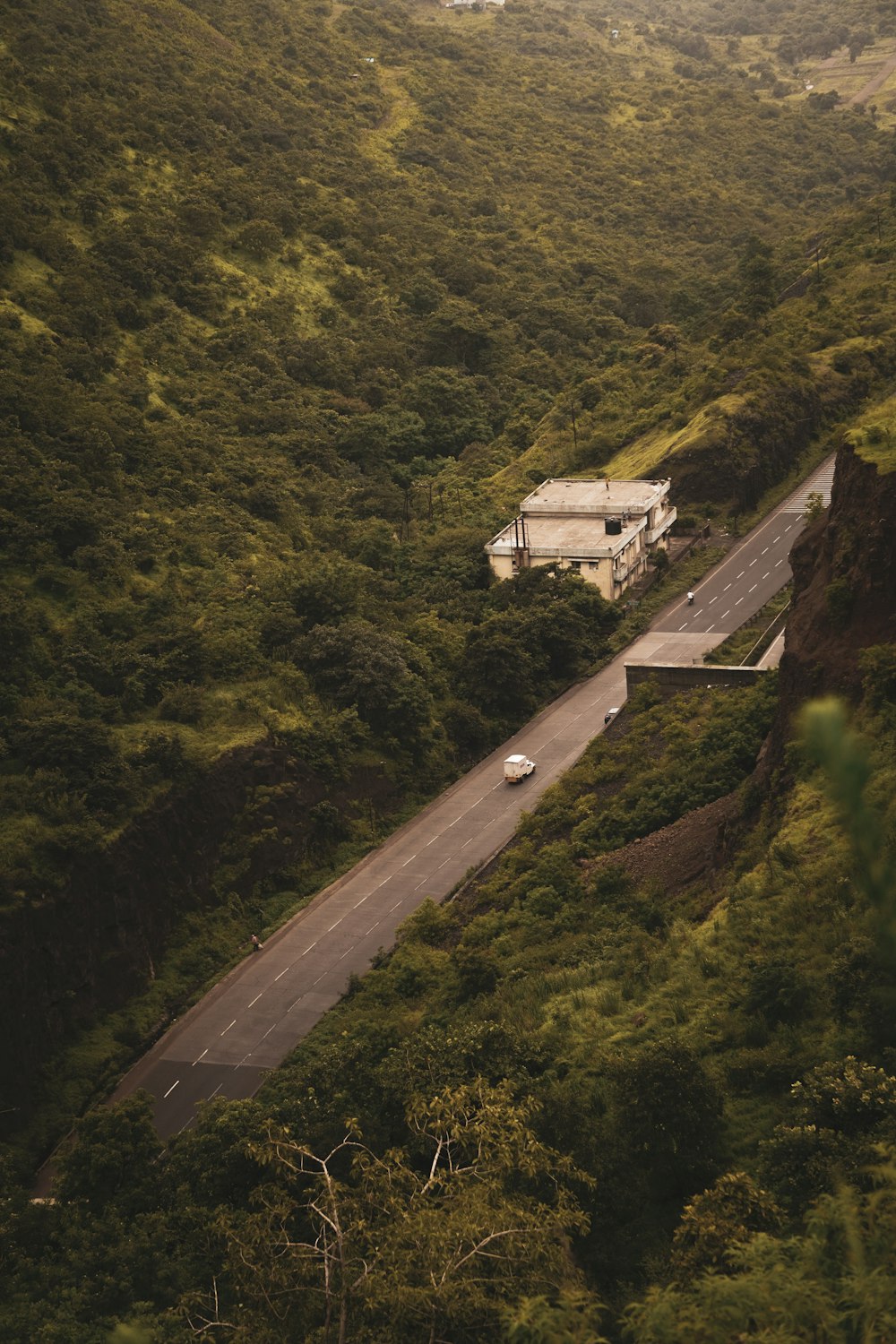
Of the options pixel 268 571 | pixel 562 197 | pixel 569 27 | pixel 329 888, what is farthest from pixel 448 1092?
pixel 569 27

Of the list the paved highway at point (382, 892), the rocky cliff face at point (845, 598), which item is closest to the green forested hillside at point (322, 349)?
the paved highway at point (382, 892)

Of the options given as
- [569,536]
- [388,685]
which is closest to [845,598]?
[388,685]

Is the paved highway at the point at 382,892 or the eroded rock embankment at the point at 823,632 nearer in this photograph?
the eroded rock embankment at the point at 823,632

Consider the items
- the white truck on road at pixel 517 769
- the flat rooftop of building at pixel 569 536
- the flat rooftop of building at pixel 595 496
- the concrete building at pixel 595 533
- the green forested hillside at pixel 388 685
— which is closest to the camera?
the green forested hillside at pixel 388 685

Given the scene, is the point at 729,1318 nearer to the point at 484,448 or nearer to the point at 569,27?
the point at 484,448

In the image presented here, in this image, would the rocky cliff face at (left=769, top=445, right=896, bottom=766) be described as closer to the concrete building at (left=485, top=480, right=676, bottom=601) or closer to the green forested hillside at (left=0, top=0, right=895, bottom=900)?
the green forested hillside at (left=0, top=0, right=895, bottom=900)

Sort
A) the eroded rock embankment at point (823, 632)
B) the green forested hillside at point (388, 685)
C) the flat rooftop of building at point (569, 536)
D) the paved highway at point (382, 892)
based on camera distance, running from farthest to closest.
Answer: the flat rooftop of building at point (569, 536) < the paved highway at point (382, 892) < the eroded rock embankment at point (823, 632) < the green forested hillside at point (388, 685)

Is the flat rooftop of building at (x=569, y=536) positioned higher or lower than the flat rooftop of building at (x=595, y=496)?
lower

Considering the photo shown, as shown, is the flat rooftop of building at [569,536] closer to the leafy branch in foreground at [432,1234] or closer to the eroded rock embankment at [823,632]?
the eroded rock embankment at [823,632]

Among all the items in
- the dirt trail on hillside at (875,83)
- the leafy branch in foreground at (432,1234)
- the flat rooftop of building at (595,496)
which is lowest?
the leafy branch in foreground at (432,1234)
